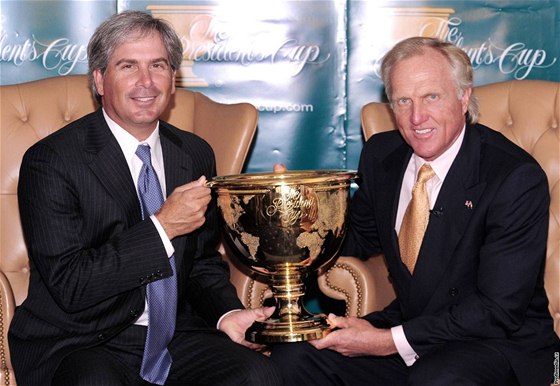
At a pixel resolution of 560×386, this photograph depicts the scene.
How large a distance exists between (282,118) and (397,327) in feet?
6.39

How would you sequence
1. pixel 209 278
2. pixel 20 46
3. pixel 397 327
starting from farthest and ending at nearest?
pixel 20 46, pixel 209 278, pixel 397 327

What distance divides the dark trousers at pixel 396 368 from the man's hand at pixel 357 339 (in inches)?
2.6

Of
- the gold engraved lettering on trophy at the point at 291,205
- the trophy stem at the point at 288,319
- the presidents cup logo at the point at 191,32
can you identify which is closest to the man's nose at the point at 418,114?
the gold engraved lettering on trophy at the point at 291,205

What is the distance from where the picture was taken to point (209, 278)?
10.6 ft

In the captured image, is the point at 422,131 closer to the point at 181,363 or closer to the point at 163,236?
the point at 163,236

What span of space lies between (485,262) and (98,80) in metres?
1.29

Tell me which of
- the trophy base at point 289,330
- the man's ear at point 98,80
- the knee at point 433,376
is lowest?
the knee at point 433,376

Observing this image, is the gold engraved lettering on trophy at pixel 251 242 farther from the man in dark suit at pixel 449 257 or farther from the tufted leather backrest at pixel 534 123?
the tufted leather backrest at pixel 534 123

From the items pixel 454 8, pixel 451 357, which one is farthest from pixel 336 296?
pixel 454 8

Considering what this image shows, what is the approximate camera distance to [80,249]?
290cm

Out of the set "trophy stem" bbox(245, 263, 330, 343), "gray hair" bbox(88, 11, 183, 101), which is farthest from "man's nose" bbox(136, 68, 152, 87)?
"trophy stem" bbox(245, 263, 330, 343)

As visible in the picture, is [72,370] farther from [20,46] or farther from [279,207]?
[20,46]

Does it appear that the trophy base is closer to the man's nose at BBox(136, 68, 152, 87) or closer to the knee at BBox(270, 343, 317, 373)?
the knee at BBox(270, 343, 317, 373)

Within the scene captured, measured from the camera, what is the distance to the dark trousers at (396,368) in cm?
278
